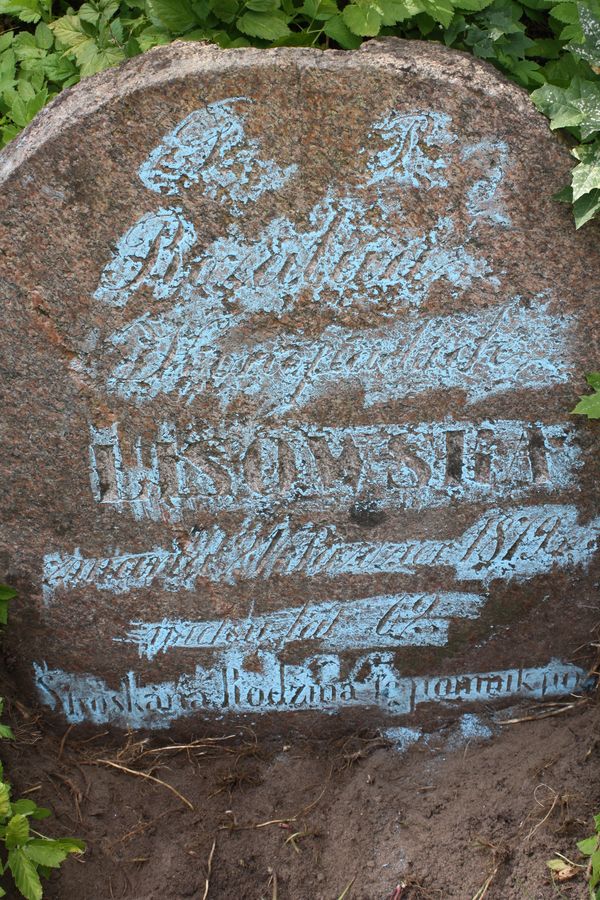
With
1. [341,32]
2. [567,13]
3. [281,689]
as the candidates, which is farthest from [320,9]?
[281,689]

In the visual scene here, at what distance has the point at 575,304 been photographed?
2.24 metres

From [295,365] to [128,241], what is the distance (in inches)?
19.3

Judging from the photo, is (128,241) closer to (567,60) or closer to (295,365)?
(295,365)

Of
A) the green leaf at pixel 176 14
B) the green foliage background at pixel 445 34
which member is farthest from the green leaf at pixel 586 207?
the green leaf at pixel 176 14

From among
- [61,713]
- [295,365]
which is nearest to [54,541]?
[61,713]

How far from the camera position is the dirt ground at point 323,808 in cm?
233

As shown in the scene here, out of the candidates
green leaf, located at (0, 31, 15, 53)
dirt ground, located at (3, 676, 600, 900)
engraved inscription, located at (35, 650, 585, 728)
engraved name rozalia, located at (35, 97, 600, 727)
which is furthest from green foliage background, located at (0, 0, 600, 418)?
dirt ground, located at (3, 676, 600, 900)

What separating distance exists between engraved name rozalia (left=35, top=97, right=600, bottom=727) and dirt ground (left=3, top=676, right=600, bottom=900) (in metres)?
0.12

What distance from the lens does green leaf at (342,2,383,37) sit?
2.12 meters

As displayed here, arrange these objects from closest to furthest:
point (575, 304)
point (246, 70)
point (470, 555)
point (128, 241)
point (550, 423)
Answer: point (246, 70) < point (128, 241) < point (575, 304) < point (550, 423) < point (470, 555)

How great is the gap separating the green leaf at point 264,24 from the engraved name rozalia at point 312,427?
0.34 m

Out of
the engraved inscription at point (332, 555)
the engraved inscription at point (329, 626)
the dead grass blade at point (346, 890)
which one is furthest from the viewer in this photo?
the engraved inscription at point (329, 626)

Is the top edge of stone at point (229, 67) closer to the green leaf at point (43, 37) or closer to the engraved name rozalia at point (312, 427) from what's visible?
the engraved name rozalia at point (312, 427)

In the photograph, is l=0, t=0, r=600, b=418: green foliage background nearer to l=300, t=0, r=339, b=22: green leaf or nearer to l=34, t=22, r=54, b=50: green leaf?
l=300, t=0, r=339, b=22: green leaf
